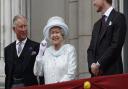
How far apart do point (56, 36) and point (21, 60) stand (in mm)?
830

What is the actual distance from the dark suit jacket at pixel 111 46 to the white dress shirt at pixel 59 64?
266 mm

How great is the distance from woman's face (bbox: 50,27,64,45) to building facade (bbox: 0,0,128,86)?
7.39 ft

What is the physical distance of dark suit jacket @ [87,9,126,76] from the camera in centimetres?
839

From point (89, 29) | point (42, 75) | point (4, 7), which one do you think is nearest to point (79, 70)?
point (89, 29)

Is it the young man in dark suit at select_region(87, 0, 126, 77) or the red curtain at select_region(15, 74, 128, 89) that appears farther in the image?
the young man in dark suit at select_region(87, 0, 126, 77)

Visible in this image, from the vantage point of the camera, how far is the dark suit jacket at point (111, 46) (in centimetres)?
839

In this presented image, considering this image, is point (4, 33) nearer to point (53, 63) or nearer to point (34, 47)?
point (34, 47)

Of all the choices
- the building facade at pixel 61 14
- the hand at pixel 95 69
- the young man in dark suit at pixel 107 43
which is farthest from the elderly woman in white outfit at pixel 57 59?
the building facade at pixel 61 14

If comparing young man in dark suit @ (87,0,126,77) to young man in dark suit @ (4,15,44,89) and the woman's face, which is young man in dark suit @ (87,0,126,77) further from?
young man in dark suit @ (4,15,44,89)

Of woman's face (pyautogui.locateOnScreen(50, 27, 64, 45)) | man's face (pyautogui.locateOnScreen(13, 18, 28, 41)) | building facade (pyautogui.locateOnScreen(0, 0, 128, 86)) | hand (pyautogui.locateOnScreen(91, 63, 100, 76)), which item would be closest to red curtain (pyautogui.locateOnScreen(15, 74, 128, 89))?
hand (pyautogui.locateOnScreen(91, 63, 100, 76))

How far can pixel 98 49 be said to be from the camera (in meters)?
8.61

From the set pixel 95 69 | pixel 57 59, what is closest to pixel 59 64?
pixel 57 59

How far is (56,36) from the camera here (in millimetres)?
8859

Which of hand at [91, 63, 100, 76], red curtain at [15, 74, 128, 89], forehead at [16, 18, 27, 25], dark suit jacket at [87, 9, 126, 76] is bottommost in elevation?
red curtain at [15, 74, 128, 89]
